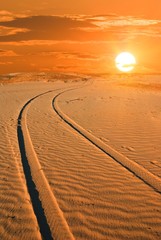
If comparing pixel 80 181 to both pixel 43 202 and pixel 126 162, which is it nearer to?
pixel 43 202

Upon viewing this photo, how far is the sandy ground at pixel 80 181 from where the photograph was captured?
5.58 m

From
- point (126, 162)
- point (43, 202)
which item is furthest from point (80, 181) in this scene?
point (126, 162)

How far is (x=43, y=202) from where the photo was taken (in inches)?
252

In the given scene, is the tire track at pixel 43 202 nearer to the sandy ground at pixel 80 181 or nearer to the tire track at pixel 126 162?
the sandy ground at pixel 80 181

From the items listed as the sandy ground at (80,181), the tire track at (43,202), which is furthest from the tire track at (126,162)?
the tire track at (43,202)

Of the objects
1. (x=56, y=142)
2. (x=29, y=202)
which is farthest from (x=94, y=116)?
(x=29, y=202)

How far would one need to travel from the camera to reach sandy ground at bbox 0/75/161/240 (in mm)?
5578

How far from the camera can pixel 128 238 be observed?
5246 millimetres

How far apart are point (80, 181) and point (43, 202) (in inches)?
53.2

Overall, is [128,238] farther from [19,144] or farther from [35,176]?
[19,144]

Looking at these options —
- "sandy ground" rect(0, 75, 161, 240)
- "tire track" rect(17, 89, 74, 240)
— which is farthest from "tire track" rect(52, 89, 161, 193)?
"tire track" rect(17, 89, 74, 240)

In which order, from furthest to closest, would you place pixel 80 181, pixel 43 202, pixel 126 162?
1. pixel 126 162
2. pixel 80 181
3. pixel 43 202

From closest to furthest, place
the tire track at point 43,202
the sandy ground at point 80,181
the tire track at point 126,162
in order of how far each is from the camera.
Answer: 1. the tire track at point 43,202
2. the sandy ground at point 80,181
3. the tire track at point 126,162

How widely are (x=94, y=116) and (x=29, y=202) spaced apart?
34.1 ft
